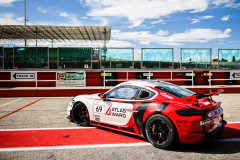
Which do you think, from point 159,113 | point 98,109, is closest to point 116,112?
point 98,109

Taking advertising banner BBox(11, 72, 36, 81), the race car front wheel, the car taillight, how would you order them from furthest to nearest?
advertising banner BBox(11, 72, 36, 81)
the race car front wheel
the car taillight

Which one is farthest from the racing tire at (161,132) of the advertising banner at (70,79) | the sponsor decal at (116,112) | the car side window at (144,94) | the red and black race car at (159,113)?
the advertising banner at (70,79)

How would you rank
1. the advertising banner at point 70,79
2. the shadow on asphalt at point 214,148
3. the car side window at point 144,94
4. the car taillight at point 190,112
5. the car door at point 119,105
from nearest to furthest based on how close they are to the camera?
the car taillight at point 190,112, the shadow on asphalt at point 214,148, the car side window at point 144,94, the car door at point 119,105, the advertising banner at point 70,79

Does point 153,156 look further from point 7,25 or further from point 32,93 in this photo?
point 7,25

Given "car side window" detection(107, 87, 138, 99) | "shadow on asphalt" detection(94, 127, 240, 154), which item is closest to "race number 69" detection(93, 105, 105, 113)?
"car side window" detection(107, 87, 138, 99)

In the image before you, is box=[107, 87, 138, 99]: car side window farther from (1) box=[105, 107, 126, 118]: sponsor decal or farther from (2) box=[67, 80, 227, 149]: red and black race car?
(1) box=[105, 107, 126, 118]: sponsor decal

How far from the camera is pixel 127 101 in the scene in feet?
13.8

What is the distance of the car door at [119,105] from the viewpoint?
4.12m

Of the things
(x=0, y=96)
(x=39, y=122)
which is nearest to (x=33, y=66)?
(x=0, y=96)

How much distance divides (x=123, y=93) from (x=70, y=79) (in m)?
8.34

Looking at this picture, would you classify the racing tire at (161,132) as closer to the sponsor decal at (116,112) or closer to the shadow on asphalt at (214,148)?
the shadow on asphalt at (214,148)

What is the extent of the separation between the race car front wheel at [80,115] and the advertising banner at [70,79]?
7.08 meters

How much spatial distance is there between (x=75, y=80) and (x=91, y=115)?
7660 mm

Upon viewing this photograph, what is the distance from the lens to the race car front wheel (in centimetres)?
508
